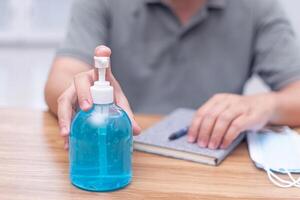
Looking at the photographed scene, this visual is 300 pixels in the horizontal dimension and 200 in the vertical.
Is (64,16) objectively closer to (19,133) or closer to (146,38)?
(146,38)

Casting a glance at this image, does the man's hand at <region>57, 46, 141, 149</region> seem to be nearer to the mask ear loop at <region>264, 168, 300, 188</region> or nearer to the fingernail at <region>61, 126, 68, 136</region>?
the fingernail at <region>61, 126, 68, 136</region>

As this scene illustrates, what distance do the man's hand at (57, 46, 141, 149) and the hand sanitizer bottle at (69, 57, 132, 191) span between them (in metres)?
0.02

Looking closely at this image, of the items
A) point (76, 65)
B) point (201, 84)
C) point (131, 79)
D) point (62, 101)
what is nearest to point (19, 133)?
point (62, 101)

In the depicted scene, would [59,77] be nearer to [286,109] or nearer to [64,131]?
[64,131]

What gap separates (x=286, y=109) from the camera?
112cm

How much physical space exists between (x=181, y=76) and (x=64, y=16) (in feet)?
2.72

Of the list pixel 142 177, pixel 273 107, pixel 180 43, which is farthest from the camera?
pixel 180 43

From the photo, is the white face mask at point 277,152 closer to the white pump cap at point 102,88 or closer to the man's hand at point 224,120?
the man's hand at point 224,120

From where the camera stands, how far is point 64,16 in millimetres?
2090

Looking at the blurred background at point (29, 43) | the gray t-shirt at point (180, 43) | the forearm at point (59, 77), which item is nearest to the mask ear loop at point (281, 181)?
the forearm at point (59, 77)

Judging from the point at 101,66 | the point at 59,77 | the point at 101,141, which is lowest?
the point at 59,77

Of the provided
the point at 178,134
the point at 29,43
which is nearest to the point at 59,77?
the point at 178,134

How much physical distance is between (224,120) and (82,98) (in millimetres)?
315

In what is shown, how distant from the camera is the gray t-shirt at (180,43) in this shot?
56.8 inches
